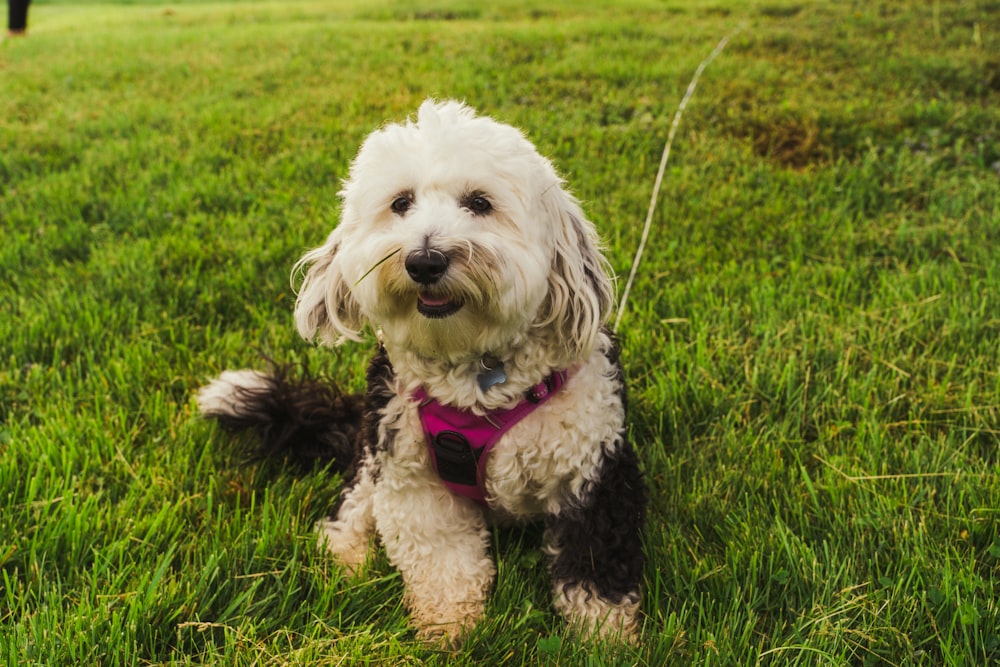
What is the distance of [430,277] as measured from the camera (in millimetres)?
2160

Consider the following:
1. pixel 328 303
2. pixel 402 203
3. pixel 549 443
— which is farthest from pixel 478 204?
pixel 549 443

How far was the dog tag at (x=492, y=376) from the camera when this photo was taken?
250cm

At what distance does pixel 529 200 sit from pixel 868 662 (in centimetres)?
168

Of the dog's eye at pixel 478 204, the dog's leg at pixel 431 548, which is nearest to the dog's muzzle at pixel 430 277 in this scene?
the dog's eye at pixel 478 204

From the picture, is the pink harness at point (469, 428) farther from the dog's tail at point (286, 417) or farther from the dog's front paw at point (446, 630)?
the dog's tail at point (286, 417)

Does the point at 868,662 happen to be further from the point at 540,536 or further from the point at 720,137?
the point at 720,137

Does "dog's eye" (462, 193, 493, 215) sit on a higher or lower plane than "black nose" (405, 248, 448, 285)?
higher

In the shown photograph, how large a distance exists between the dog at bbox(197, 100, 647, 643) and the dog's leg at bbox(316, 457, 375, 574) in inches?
0.5

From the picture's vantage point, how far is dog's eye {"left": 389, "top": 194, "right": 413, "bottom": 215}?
2.41 meters

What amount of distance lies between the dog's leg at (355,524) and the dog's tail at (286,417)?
0.71 feet

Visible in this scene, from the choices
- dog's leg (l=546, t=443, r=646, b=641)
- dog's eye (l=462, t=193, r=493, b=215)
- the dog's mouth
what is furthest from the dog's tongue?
dog's leg (l=546, t=443, r=646, b=641)

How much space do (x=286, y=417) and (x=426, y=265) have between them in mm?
1361

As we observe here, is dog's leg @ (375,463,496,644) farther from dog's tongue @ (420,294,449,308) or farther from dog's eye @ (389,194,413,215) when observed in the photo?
dog's eye @ (389,194,413,215)

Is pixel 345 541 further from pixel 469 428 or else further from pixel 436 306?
pixel 436 306
